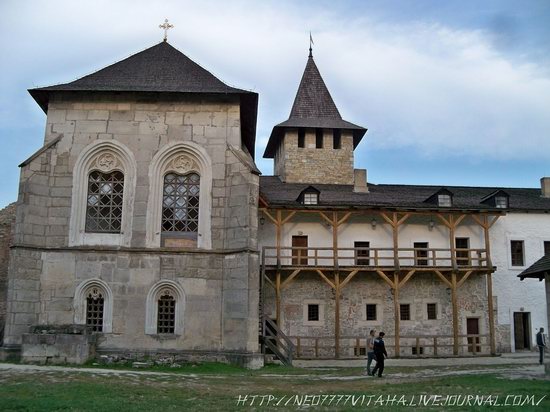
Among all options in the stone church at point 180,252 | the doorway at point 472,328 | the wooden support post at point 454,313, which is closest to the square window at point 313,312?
the stone church at point 180,252

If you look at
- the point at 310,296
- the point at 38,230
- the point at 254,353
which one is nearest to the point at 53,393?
the point at 254,353

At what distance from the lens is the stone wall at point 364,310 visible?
82.1 ft

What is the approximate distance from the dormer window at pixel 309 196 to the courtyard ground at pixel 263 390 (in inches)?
395

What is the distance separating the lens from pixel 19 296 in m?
18.6

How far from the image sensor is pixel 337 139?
1309 inches

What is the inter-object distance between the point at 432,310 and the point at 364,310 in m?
3.13

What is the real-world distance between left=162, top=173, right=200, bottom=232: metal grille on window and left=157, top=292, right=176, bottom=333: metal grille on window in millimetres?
2310

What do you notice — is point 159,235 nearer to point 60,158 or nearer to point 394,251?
point 60,158

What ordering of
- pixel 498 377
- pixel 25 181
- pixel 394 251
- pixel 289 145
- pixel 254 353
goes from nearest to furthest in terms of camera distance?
pixel 498 377 < pixel 254 353 < pixel 25 181 < pixel 394 251 < pixel 289 145

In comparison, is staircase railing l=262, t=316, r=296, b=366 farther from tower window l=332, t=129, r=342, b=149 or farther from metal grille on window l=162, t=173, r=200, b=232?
tower window l=332, t=129, r=342, b=149

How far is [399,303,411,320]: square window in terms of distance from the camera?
25.9 m

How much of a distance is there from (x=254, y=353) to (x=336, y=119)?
18.4m

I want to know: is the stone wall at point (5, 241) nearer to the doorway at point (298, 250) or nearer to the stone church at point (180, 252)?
the stone church at point (180, 252)

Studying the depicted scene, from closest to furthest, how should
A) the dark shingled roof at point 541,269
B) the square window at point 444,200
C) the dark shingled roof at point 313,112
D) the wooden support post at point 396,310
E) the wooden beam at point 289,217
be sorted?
the dark shingled roof at point 541,269
the wooden support post at point 396,310
the wooden beam at point 289,217
the square window at point 444,200
the dark shingled roof at point 313,112
